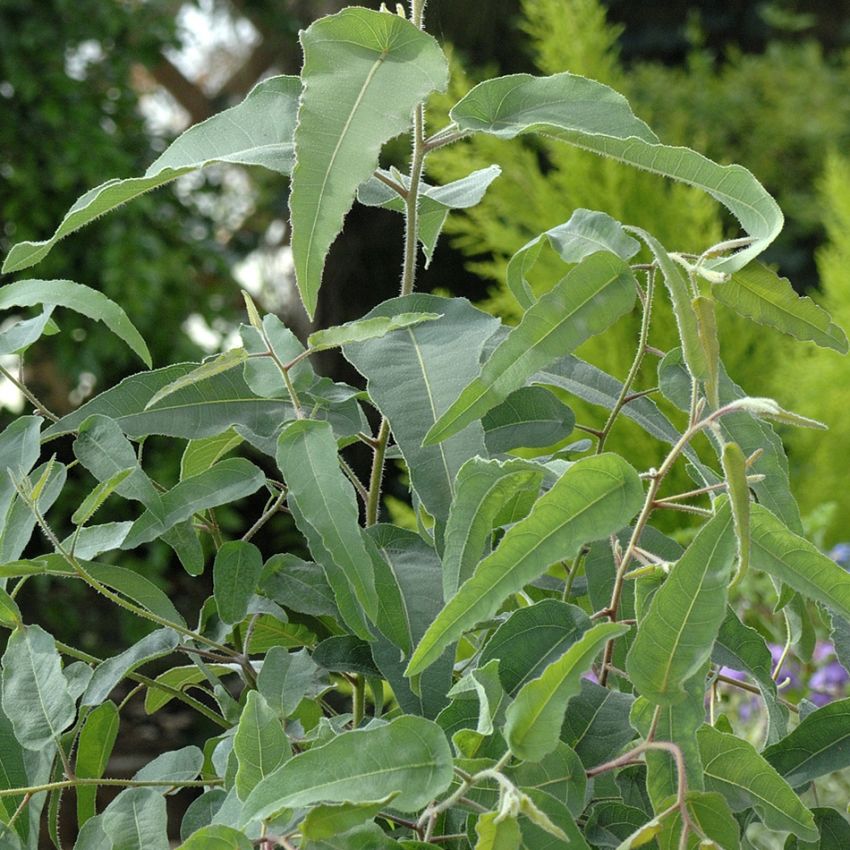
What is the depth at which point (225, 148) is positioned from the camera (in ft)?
1.22

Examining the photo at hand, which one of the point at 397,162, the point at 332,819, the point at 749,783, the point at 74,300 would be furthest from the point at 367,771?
the point at 397,162

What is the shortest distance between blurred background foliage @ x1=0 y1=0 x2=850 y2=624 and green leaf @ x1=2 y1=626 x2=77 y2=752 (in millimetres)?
1132

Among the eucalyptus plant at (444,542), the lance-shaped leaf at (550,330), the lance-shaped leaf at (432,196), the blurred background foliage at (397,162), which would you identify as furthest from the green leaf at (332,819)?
the blurred background foliage at (397,162)

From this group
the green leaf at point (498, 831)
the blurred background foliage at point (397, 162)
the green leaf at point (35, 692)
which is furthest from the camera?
the blurred background foliage at point (397, 162)

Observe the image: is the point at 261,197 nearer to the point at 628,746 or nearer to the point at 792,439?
the point at 792,439

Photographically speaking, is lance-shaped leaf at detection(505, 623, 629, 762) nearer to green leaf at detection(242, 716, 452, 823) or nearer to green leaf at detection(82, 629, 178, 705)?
green leaf at detection(242, 716, 452, 823)

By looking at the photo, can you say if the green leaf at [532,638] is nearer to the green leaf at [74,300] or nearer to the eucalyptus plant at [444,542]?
the eucalyptus plant at [444,542]

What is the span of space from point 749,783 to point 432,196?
0.71ft

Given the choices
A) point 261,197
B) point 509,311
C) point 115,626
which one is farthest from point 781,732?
point 261,197

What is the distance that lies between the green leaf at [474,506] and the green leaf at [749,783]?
0.08m

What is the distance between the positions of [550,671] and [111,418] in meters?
0.19

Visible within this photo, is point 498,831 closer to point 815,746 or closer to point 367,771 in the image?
point 367,771

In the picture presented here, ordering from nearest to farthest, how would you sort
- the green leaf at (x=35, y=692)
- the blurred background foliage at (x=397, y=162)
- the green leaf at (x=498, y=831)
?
the green leaf at (x=498, y=831) → the green leaf at (x=35, y=692) → the blurred background foliage at (x=397, y=162)

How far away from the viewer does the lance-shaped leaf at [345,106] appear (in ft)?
1.06
